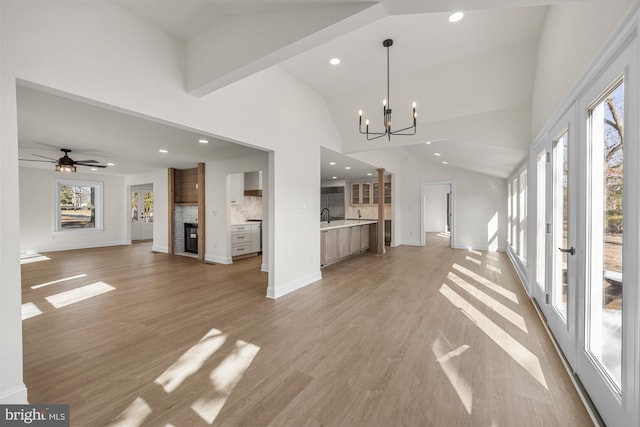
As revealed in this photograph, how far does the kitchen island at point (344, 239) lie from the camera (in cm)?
553

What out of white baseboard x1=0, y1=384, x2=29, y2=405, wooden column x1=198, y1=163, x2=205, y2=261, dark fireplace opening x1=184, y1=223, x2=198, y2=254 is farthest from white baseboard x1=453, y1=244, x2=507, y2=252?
white baseboard x1=0, y1=384, x2=29, y2=405

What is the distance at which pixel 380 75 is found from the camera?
3857 millimetres

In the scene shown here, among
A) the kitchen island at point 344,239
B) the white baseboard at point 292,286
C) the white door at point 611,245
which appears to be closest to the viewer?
the white door at point 611,245

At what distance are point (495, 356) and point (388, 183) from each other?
731 cm

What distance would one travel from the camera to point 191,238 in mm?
7238

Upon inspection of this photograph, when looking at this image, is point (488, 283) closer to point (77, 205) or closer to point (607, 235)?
point (607, 235)

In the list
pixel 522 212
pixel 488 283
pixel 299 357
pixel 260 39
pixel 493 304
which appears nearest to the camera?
pixel 260 39

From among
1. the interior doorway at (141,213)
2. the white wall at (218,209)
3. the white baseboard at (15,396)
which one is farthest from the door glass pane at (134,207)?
the white baseboard at (15,396)

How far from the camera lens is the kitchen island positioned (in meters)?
5.53

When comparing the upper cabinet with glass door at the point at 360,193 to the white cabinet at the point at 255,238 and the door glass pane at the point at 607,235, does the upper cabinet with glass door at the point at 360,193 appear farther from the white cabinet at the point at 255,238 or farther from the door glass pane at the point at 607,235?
the door glass pane at the point at 607,235

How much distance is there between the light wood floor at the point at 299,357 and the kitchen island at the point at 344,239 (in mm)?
1412

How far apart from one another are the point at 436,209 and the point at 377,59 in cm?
1050

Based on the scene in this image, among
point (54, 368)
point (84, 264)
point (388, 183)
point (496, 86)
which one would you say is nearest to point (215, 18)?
point (54, 368)

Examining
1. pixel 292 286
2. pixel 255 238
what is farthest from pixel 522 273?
pixel 255 238
